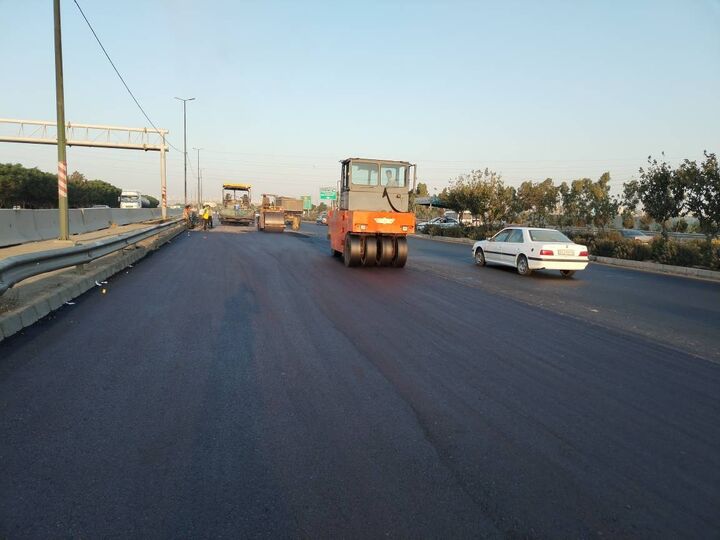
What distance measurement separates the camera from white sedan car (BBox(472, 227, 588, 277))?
14039 mm

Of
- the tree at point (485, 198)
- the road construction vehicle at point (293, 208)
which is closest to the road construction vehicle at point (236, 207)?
the road construction vehicle at point (293, 208)

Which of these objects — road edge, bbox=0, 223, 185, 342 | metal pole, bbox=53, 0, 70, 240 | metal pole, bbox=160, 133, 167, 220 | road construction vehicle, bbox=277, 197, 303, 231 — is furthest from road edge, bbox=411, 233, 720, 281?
metal pole, bbox=160, 133, 167, 220

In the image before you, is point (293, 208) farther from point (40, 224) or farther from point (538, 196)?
point (538, 196)

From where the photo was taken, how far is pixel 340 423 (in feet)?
13.1

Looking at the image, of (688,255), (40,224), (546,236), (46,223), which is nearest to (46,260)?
(40,224)

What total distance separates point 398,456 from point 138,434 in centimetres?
187

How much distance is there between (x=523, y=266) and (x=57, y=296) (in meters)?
11.7

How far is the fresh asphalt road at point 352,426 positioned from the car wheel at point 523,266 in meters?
6.56

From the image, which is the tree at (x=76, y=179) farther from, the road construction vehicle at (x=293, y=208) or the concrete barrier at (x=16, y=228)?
the concrete barrier at (x=16, y=228)

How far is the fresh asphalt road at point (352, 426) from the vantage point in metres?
2.84

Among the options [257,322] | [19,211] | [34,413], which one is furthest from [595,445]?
[19,211]

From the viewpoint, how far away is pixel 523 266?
14.9m

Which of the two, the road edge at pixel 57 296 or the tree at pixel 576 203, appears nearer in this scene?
the road edge at pixel 57 296

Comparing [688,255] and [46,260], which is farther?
[688,255]
